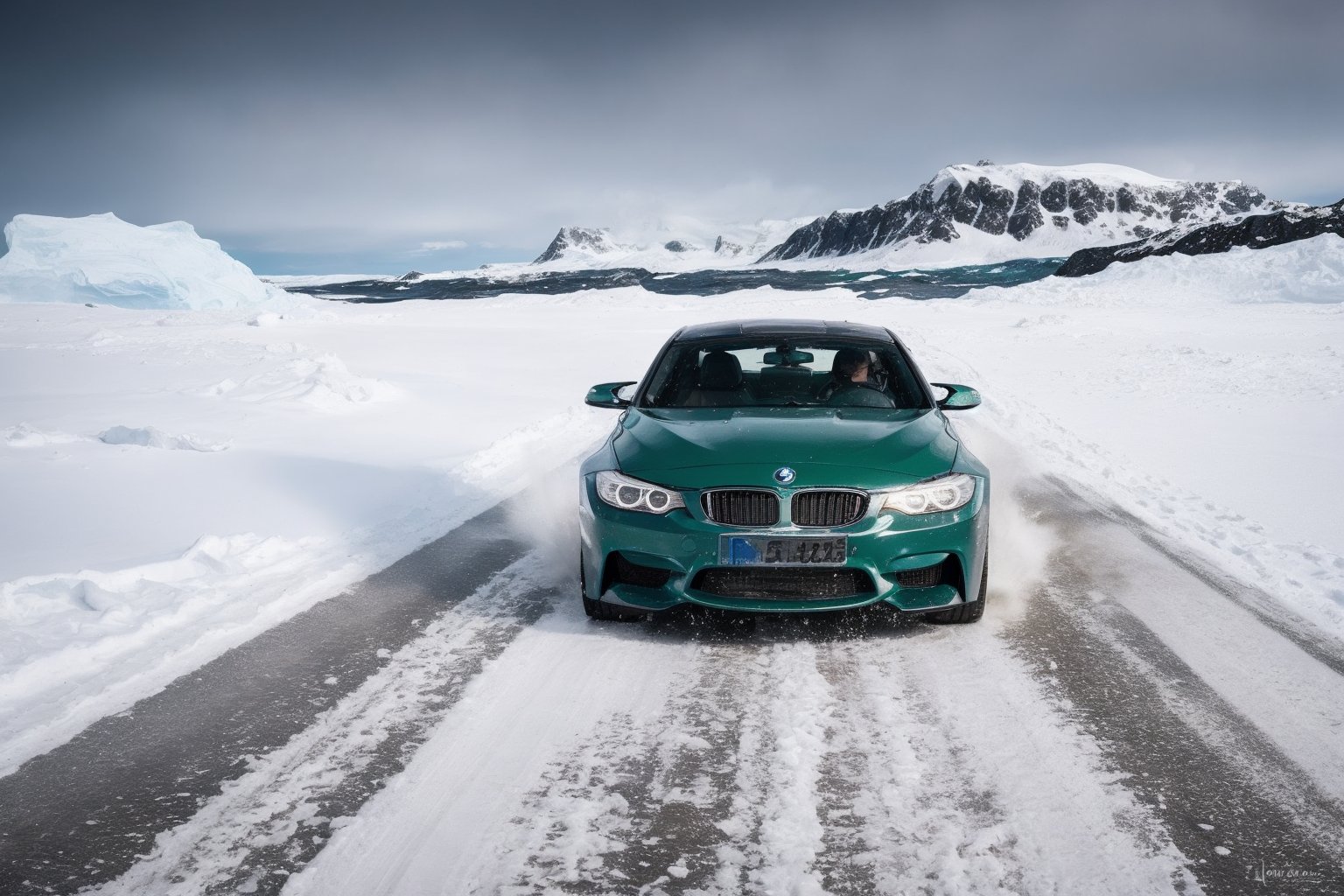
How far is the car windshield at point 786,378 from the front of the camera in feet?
15.3

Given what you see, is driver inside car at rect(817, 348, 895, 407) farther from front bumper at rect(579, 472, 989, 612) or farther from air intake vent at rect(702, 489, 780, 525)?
air intake vent at rect(702, 489, 780, 525)

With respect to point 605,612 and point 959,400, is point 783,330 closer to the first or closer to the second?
point 959,400

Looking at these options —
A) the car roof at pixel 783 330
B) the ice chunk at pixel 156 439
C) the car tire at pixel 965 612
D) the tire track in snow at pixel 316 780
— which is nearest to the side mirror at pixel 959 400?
the car roof at pixel 783 330

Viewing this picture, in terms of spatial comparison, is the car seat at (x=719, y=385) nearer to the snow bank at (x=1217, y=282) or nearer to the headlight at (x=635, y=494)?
the headlight at (x=635, y=494)

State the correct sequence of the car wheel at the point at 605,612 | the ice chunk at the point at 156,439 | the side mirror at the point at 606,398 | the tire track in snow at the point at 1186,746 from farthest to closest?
the ice chunk at the point at 156,439 → the side mirror at the point at 606,398 → the car wheel at the point at 605,612 → the tire track in snow at the point at 1186,746

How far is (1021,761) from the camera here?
2.63 meters

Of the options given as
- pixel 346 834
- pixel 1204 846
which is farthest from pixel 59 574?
pixel 1204 846

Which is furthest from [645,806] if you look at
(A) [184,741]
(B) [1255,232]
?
(B) [1255,232]

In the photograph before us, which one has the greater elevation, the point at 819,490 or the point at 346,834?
the point at 819,490

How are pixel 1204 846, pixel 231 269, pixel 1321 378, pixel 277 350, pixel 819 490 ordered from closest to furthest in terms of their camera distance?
pixel 1204 846
pixel 819 490
pixel 1321 378
pixel 277 350
pixel 231 269

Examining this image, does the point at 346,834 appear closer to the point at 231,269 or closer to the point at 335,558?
the point at 335,558

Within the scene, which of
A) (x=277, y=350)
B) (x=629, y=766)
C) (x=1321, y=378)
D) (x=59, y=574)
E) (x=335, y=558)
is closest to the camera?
(x=629, y=766)

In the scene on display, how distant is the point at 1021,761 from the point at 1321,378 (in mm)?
14133

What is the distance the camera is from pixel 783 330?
527 cm
